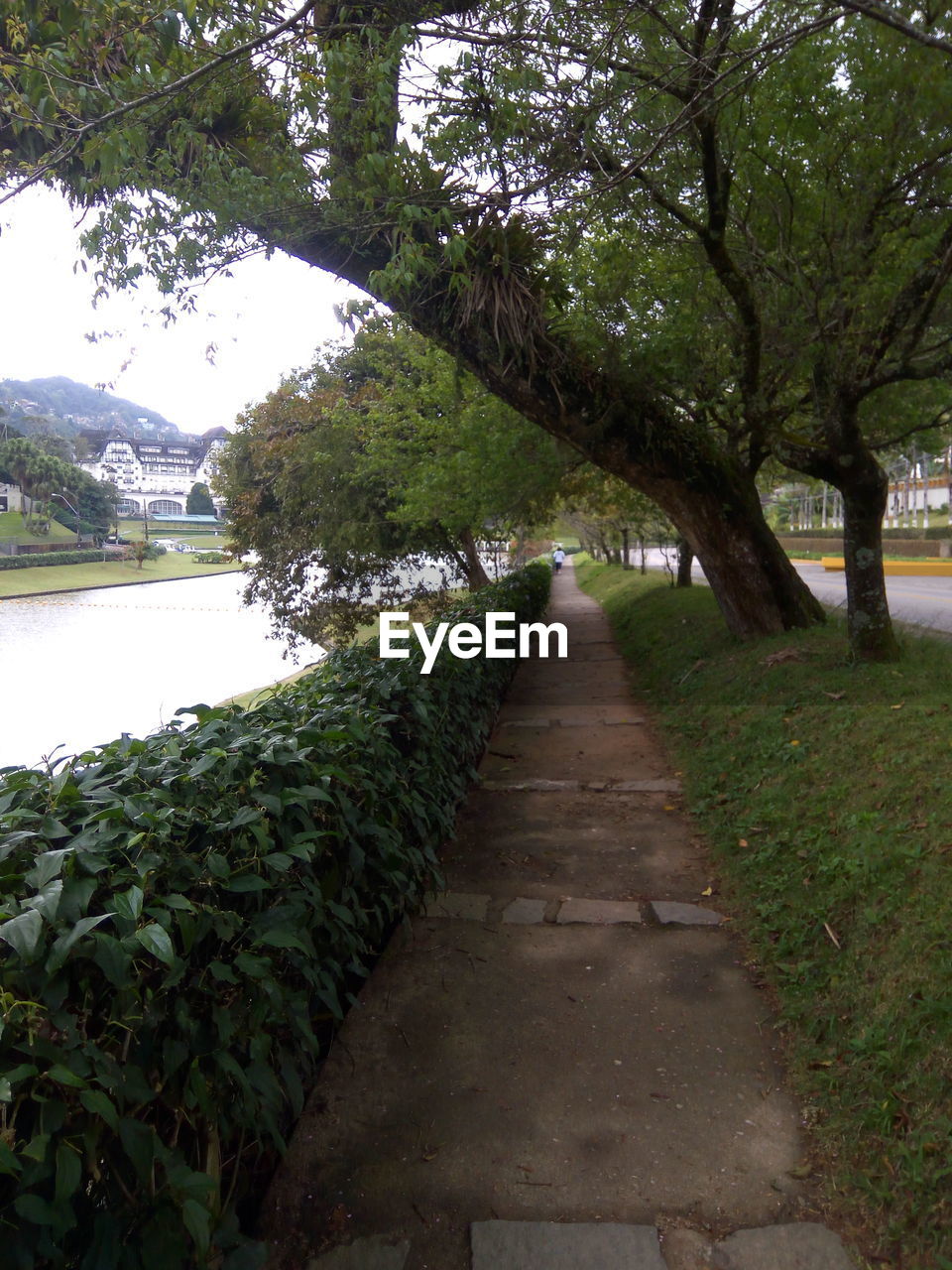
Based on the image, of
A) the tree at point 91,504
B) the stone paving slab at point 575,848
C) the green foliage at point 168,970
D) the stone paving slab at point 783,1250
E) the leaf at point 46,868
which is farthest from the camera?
the stone paving slab at point 575,848

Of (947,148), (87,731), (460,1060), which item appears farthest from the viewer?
(947,148)

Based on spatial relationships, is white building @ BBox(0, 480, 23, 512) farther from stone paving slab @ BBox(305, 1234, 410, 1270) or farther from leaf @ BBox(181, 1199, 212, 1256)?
stone paving slab @ BBox(305, 1234, 410, 1270)

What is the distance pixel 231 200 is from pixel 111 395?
54.3 inches

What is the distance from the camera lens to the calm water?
9.79ft

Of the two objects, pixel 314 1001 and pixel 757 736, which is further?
pixel 757 736

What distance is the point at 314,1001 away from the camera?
10.4 ft

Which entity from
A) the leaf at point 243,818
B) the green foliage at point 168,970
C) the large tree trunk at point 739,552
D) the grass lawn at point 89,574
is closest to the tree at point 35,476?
the grass lawn at point 89,574

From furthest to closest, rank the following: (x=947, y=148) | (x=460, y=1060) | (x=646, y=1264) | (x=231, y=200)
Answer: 1. (x=947, y=148)
2. (x=231, y=200)
3. (x=460, y=1060)
4. (x=646, y=1264)

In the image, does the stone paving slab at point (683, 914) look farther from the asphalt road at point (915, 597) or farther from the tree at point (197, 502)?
the asphalt road at point (915, 597)

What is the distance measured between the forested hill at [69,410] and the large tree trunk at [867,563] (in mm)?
5384

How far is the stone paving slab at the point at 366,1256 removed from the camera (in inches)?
99.3

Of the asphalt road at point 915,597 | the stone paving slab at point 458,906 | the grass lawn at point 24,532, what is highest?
the grass lawn at point 24,532

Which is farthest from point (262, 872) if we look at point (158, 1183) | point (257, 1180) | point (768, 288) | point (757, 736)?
point (768, 288)

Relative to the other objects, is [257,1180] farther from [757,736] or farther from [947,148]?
[947,148]
